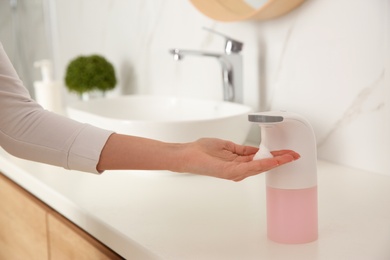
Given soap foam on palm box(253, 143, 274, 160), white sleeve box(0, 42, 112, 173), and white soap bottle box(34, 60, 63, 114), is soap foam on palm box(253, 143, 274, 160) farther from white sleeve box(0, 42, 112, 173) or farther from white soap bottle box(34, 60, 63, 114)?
white soap bottle box(34, 60, 63, 114)

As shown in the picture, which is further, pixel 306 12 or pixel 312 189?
pixel 306 12

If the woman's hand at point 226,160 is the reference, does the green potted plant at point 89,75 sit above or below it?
above

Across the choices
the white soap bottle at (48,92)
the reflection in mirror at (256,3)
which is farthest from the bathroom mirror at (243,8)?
the white soap bottle at (48,92)

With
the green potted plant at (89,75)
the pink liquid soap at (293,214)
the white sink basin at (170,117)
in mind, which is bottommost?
the pink liquid soap at (293,214)

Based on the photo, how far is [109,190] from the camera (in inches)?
43.8

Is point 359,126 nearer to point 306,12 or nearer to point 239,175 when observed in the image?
point 306,12

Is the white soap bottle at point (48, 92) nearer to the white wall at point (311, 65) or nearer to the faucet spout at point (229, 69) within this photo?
the white wall at point (311, 65)

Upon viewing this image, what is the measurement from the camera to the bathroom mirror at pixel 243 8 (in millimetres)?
1226

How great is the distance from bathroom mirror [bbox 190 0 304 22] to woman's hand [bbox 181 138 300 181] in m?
0.48

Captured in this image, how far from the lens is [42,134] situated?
898 mm

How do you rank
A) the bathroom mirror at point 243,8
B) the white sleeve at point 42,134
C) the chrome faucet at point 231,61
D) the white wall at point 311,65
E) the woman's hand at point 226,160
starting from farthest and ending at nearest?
the chrome faucet at point 231,61 → the bathroom mirror at point 243,8 → the white wall at point 311,65 → the white sleeve at point 42,134 → the woman's hand at point 226,160

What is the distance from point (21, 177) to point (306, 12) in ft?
2.47

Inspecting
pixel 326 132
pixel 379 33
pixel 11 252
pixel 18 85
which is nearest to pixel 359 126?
pixel 326 132

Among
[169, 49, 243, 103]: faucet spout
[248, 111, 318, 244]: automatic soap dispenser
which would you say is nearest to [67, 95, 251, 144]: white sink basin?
[169, 49, 243, 103]: faucet spout
